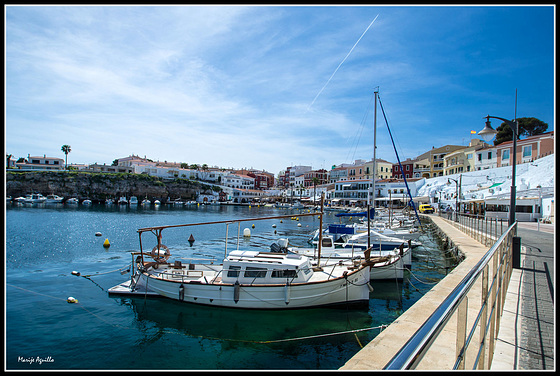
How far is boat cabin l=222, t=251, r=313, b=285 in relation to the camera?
48.5 ft

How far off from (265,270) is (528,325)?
10.2 metres

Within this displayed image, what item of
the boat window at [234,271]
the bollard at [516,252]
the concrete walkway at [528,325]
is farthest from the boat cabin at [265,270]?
the bollard at [516,252]

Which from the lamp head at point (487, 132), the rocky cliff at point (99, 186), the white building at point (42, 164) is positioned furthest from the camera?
the white building at point (42, 164)

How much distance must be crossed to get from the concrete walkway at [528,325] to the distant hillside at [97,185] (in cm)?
12124

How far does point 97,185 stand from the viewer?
11050 centimetres

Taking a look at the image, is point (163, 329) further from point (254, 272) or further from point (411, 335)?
point (411, 335)

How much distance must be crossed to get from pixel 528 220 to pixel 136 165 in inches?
5171

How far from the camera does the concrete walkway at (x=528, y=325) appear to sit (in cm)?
539

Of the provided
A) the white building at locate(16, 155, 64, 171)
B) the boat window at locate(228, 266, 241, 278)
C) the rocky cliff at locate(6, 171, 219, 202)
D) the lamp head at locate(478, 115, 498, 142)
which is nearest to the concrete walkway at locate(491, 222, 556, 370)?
the lamp head at locate(478, 115, 498, 142)

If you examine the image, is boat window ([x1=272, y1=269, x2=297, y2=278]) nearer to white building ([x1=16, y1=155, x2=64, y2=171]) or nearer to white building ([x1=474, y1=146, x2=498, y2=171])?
white building ([x1=474, y1=146, x2=498, y2=171])

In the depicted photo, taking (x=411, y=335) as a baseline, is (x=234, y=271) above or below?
below

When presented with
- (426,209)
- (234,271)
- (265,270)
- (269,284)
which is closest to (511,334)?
(269,284)

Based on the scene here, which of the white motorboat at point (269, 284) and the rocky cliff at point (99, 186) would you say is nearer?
the white motorboat at point (269, 284)

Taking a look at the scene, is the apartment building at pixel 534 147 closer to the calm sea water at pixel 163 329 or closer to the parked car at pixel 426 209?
the parked car at pixel 426 209
